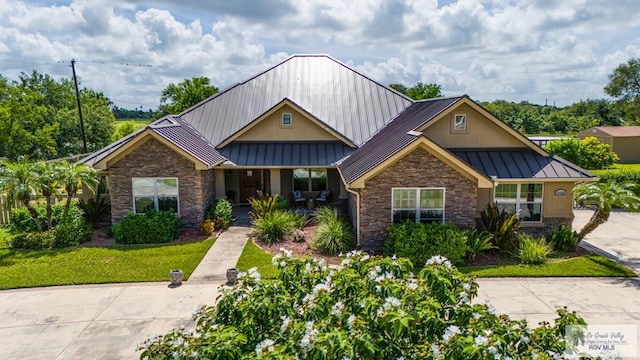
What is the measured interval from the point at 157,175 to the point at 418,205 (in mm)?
10576

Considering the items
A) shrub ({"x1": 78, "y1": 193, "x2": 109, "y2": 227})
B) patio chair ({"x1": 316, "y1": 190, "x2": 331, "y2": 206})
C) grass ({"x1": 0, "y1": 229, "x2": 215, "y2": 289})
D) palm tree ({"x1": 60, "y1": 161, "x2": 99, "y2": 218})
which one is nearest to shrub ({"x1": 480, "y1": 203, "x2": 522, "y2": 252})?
patio chair ({"x1": 316, "y1": 190, "x2": 331, "y2": 206})

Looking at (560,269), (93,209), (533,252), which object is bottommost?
(560,269)

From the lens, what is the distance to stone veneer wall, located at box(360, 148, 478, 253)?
15883 mm

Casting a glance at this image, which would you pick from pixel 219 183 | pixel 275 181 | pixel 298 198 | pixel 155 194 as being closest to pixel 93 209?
pixel 155 194

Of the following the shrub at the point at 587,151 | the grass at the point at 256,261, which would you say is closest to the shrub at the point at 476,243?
the grass at the point at 256,261

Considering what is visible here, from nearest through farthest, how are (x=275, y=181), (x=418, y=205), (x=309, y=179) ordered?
(x=418, y=205), (x=275, y=181), (x=309, y=179)

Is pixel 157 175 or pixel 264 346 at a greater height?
pixel 157 175

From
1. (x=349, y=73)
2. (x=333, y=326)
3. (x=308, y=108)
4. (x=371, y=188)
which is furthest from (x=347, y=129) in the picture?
(x=333, y=326)

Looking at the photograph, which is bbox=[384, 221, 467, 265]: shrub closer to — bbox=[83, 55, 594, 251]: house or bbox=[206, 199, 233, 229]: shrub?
bbox=[83, 55, 594, 251]: house

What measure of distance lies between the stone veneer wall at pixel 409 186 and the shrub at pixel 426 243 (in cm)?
95

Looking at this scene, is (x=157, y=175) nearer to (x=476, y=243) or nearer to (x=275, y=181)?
(x=275, y=181)

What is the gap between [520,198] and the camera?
18.0 m

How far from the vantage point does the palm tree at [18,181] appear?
16.3 meters

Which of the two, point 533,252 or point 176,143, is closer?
point 533,252
